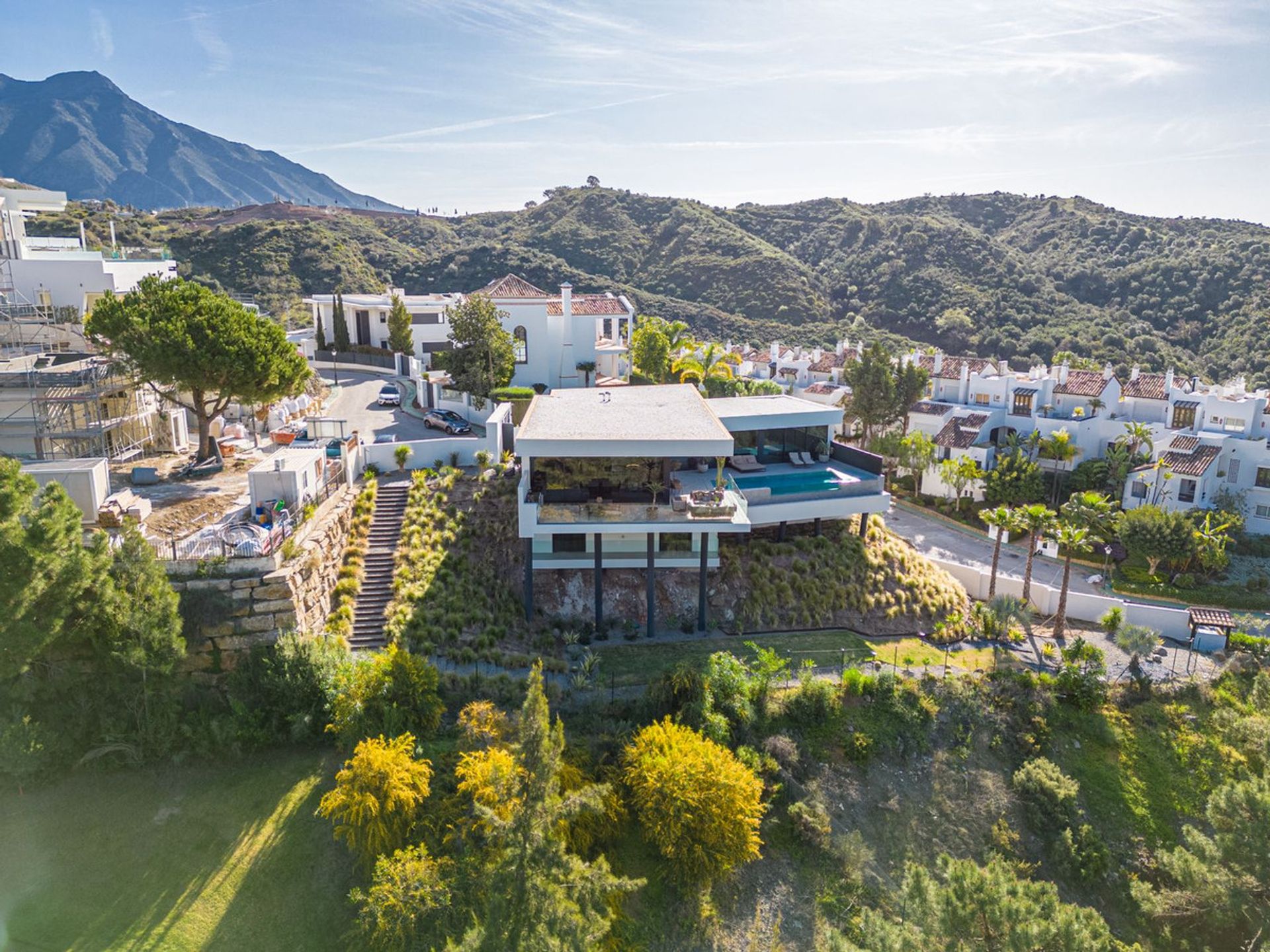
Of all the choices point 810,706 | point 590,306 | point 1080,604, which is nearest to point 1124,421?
point 1080,604

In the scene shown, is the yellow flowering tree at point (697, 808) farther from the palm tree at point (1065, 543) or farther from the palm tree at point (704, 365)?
the palm tree at point (704, 365)

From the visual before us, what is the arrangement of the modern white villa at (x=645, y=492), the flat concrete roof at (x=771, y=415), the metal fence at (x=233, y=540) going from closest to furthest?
the metal fence at (x=233, y=540) → the modern white villa at (x=645, y=492) → the flat concrete roof at (x=771, y=415)

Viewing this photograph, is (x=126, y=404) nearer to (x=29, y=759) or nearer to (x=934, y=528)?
(x=29, y=759)

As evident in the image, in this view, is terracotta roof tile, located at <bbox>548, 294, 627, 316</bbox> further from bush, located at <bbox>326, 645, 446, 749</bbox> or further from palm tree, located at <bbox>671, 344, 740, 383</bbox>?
bush, located at <bbox>326, 645, 446, 749</bbox>

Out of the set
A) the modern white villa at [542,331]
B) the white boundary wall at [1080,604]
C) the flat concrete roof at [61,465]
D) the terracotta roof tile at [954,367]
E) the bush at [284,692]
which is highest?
the modern white villa at [542,331]

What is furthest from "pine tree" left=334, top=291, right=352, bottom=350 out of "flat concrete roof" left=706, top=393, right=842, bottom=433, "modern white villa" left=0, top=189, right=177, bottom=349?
"flat concrete roof" left=706, top=393, right=842, bottom=433

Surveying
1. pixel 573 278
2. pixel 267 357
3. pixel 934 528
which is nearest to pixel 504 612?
pixel 267 357

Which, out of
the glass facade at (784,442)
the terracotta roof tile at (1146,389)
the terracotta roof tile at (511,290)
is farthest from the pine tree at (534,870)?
the terracotta roof tile at (1146,389)
